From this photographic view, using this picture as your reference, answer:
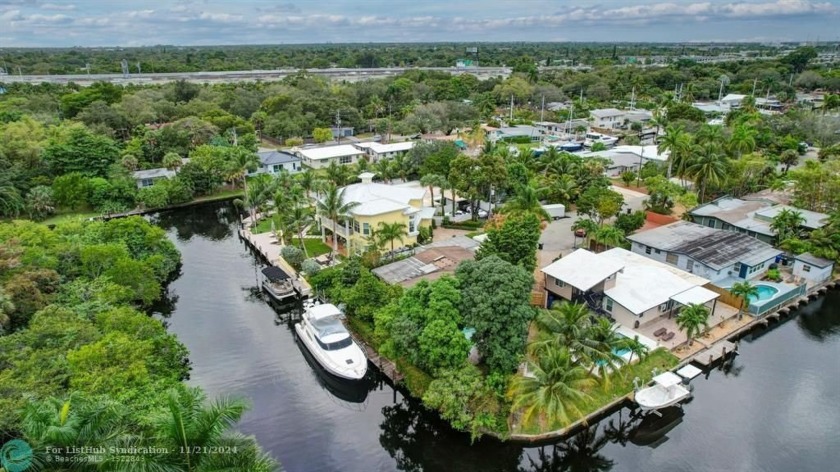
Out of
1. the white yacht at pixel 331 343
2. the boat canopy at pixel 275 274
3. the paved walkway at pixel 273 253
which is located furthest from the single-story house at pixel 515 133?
the white yacht at pixel 331 343

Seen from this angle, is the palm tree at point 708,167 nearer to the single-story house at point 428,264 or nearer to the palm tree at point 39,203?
the single-story house at point 428,264

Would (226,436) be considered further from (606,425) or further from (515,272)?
(606,425)

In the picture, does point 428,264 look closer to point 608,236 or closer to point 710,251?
point 608,236

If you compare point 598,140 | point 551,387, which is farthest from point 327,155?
point 551,387

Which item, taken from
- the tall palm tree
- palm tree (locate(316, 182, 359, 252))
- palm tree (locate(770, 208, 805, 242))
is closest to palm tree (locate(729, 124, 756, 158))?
the tall palm tree

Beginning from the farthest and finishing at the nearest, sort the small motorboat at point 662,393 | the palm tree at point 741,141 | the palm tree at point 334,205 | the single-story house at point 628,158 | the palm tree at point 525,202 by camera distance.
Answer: the single-story house at point 628,158 → the palm tree at point 741,141 → the palm tree at point 334,205 → the palm tree at point 525,202 → the small motorboat at point 662,393

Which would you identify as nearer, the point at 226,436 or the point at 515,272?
the point at 226,436

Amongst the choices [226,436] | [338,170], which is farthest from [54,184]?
[226,436]
